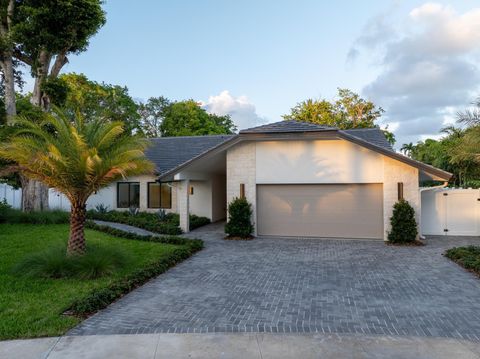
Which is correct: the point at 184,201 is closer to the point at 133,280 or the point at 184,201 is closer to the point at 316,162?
the point at 316,162

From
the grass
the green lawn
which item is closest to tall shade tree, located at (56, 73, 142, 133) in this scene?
the green lawn

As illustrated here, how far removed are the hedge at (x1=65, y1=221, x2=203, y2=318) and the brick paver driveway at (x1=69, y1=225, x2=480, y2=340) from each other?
0.20m

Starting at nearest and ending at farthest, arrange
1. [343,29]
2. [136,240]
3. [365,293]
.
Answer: [365,293] < [136,240] < [343,29]

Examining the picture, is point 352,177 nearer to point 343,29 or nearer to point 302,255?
point 302,255

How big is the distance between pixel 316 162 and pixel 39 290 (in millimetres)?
10637

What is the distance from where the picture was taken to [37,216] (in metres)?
16.7

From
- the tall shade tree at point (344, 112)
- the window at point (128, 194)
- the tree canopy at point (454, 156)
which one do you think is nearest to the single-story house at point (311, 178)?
the tree canopy at point (454, 156)

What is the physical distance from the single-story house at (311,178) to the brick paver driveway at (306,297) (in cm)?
276

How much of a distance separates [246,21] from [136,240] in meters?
10.8

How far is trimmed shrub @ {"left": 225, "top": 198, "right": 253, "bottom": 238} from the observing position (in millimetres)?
14305

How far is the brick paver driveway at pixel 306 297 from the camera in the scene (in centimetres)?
568

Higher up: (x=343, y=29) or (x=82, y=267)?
(x=343, y=29)

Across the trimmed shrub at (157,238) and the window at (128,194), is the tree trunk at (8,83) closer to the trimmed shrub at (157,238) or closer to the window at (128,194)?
the window at (128,194)

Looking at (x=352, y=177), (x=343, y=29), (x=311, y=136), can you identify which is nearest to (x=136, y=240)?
(x=311, y=136)
